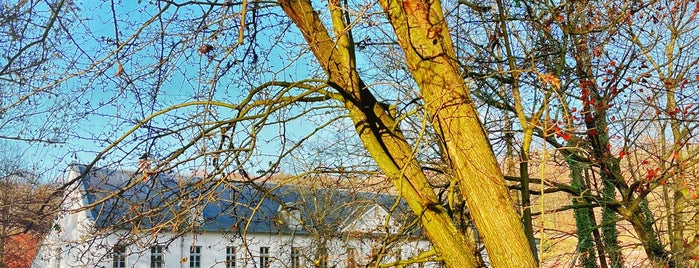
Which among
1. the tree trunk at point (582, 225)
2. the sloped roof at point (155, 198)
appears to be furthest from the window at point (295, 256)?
the tree trunk at point (582, 225)

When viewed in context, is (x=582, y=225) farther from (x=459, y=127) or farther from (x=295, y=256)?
(x=459, y=127)

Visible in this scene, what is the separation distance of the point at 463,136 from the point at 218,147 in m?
1.68

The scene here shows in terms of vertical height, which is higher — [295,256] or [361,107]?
[361,107]

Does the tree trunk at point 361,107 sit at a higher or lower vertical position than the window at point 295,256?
higher

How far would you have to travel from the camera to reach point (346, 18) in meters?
3.97

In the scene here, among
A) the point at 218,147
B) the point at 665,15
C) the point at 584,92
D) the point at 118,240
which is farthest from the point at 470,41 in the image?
the point at 118,240

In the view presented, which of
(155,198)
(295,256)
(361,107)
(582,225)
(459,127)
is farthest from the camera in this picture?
(582,225)

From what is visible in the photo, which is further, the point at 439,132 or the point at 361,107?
the point at 361,107

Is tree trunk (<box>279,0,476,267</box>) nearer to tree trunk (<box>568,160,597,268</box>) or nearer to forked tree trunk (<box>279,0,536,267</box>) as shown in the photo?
forked tree trunk (<box>279,0,536,267</box>)

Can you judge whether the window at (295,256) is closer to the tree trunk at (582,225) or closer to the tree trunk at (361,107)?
the tree trunk at (361,107)

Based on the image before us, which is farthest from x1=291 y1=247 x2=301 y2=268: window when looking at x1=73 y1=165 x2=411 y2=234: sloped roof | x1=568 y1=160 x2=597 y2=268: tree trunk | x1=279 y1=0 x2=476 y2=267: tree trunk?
x1=568 y1=160 x2=597 y2=268: tree trunk

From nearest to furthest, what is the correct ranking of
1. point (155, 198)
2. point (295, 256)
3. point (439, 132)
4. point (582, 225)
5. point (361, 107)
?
point (439, 132) → point (361, 107) → point (155, 198) → point (295, 256) → point (582, 225)

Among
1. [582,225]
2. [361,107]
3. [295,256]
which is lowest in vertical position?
[295,256]

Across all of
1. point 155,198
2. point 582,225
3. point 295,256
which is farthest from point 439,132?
point 582,225
